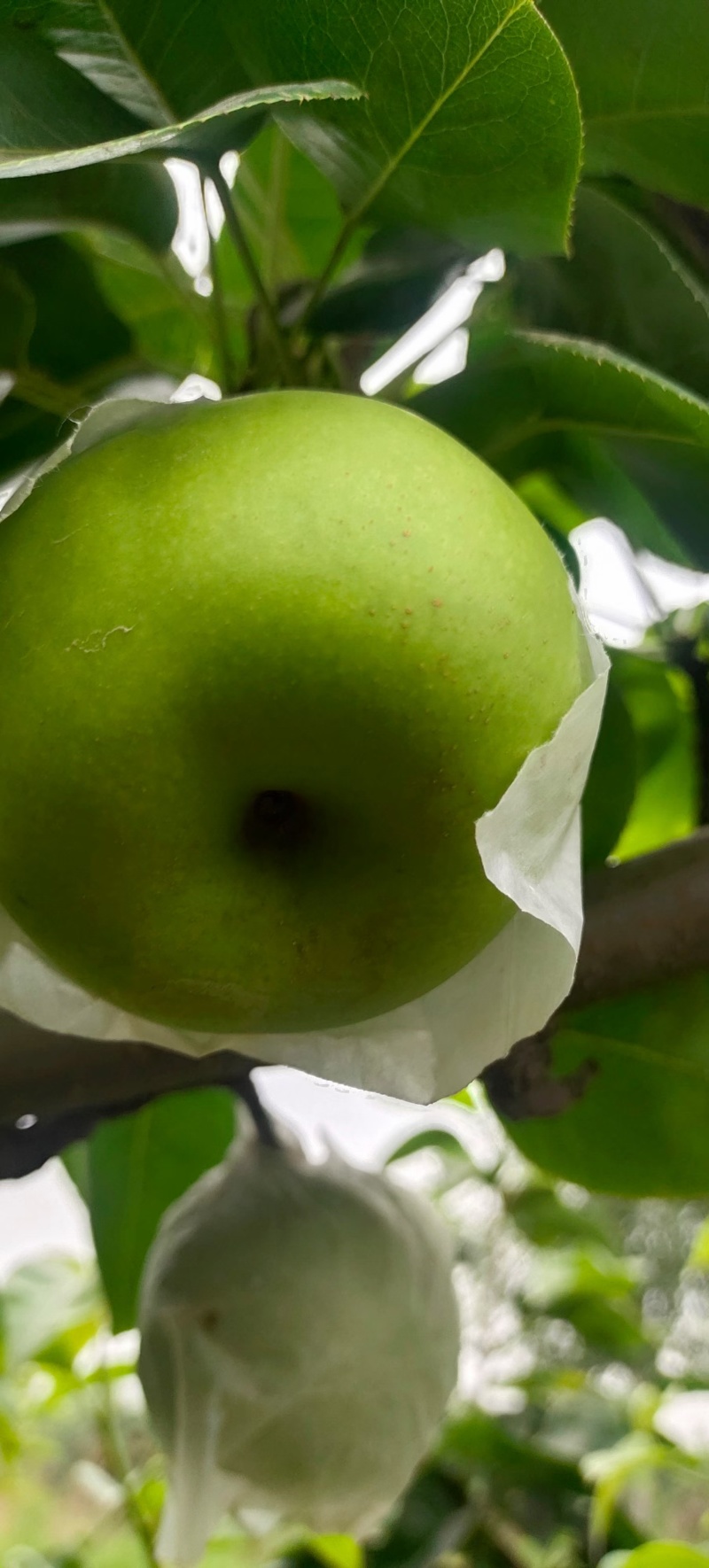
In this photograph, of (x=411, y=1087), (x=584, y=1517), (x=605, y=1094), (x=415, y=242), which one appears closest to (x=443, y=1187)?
(x=584, y=1517)

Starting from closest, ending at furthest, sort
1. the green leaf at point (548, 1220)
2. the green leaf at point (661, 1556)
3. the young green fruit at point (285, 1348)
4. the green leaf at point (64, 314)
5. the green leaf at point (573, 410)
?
the green leaf at point (573, 410) < the green leaf at point (64, 314) < the young green fruit at point (285, 1348) < the green leaf at point (661, 1556) < the green leaf at point (548, 1220)

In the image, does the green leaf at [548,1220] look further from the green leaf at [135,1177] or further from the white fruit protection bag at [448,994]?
the white fruit protection bag at [448,994]

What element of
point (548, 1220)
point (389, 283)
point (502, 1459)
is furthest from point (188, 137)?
point (548, 1220)

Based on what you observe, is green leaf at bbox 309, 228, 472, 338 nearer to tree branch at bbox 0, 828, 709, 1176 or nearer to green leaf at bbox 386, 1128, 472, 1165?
tree branch at bbox 0, 828, 709, 1176

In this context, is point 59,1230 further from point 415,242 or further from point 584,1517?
point 415,242


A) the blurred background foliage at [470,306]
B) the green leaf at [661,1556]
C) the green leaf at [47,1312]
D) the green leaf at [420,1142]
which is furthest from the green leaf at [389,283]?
the green leaf at [47,1312]

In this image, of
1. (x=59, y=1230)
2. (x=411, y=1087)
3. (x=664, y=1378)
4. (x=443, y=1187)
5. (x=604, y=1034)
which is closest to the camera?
(x=411, y=1087)

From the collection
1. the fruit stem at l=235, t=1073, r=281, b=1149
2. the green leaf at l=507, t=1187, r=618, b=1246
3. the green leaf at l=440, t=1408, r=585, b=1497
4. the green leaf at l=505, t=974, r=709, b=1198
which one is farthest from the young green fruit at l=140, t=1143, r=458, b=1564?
the green leaf at l=507, t=1187, r=618, b=1246
